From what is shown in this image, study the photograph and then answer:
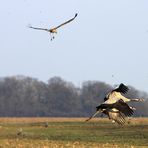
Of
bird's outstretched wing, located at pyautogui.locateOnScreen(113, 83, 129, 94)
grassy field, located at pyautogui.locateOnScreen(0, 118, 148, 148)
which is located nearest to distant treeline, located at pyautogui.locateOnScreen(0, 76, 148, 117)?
grassy field, located at pyautogui.locateOnScreen(0, 118, 148, 148)

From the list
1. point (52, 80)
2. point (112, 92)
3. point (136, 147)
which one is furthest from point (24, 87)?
point (112, 92)

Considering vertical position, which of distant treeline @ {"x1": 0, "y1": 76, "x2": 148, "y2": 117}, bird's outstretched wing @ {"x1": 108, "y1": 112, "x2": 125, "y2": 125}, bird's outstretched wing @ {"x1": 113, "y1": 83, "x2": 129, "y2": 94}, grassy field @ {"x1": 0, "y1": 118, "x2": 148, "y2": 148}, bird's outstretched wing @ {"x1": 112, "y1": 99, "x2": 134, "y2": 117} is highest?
distant treeline @ {"x1": 0, "y1": 76, "x2": 148, "y2": 117}

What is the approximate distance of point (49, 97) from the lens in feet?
456

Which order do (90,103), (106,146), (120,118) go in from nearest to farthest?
1. (120,118)
2. (106,146)
3. (90,103)

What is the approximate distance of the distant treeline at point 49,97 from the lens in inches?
5123

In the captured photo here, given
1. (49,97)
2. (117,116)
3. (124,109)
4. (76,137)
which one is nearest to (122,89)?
(124,109)

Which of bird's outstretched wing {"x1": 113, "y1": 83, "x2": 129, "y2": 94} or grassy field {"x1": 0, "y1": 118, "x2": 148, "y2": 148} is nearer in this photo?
bird's outstretched wing {"x1": 113, "y1": 83, "x2": 129, "y2": 94}

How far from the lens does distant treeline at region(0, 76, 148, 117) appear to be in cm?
13012

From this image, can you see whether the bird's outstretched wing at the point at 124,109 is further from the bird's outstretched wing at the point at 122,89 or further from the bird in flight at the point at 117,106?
the bird's outstretched wing at the point at 122,89

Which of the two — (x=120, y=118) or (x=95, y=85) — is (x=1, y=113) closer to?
(x=95, y=85)

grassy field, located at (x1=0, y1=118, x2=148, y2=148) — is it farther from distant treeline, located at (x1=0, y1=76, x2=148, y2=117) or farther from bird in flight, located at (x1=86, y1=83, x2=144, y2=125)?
distant treeline, located at (x1=0, y1=76, x2=148, y2=117)

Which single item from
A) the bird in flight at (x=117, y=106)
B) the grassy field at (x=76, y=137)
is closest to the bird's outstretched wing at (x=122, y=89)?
the bird in flight at (x=117, y=106)

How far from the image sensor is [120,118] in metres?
13.3

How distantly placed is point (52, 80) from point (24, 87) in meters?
6.77
